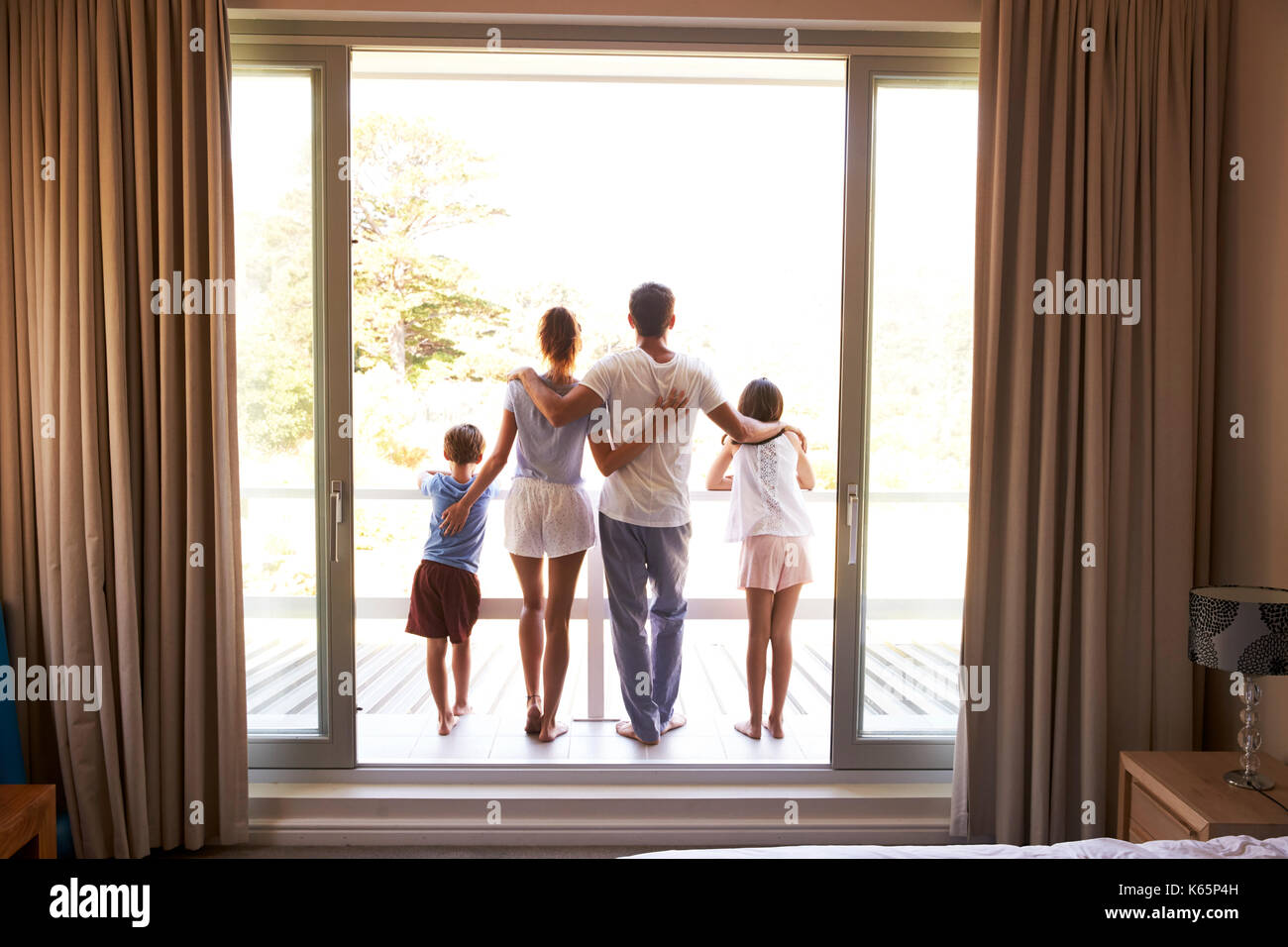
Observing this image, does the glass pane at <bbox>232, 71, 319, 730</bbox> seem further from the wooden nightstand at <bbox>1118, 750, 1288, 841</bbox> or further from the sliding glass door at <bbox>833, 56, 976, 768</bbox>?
the wooden nightstand at <bbox>1118, 750, 1288, 841</bbox>

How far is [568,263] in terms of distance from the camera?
6137mm

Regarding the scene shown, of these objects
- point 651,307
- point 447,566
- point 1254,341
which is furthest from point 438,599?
point 1254,341

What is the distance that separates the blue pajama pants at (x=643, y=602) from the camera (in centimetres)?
284

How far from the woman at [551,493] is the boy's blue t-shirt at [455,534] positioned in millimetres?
51

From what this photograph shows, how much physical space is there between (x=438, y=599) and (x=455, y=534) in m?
0.27

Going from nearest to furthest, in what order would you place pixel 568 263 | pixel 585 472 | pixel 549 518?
pixel 549 518, pixel 585 472, pixel 568 263

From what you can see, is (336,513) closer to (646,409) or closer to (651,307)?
(646,409)

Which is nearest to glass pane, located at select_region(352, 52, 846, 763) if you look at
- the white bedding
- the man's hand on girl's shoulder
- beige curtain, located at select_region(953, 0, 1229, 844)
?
the man's hand on girl's shoulder

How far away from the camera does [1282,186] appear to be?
2199mm

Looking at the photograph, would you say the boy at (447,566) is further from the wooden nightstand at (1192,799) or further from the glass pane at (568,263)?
the wooden nightstand at (1192,799)

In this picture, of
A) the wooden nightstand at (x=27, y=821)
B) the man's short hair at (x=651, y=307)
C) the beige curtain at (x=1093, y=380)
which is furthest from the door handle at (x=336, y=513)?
the beige curtain at (x=1093, y=380)

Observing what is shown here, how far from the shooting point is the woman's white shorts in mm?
2881

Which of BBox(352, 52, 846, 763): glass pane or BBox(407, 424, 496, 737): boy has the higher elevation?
BBox(352, 52, 846, 763): glass pane

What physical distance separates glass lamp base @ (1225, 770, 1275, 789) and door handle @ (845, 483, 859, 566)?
114cm
